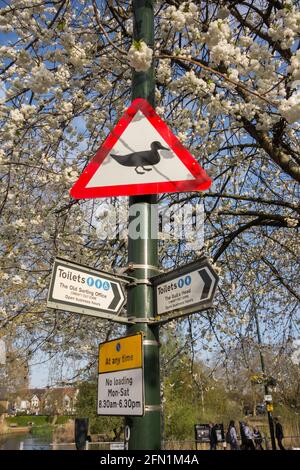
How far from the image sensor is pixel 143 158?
7.22 feet

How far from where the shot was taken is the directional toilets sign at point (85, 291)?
6.22ft

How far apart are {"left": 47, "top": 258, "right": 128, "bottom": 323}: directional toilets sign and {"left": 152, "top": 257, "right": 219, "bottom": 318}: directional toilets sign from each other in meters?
0.19

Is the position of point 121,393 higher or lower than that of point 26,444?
higher

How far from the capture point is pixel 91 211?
5340 mm

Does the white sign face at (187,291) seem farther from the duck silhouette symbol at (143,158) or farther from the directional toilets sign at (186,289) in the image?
the duck silhouette symbol at (143,158)

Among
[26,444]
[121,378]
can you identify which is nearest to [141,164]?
[121,378]

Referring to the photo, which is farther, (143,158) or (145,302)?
(143,158)

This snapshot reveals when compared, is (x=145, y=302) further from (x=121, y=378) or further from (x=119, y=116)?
(x=119, y=116)

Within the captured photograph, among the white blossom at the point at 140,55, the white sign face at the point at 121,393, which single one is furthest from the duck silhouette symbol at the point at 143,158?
the white sign face at the point at 121,393

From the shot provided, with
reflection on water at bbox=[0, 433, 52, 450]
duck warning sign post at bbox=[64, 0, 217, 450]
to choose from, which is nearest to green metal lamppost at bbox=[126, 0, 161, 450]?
duck warning sign post at bbox=[64, 0, 217, 450]

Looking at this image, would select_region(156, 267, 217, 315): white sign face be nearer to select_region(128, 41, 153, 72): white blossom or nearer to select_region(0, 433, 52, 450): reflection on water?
select_region(128, 41, 153, 72): white blossom

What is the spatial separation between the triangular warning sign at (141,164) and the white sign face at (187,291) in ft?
1.47

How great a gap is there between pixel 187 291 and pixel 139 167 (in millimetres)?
696

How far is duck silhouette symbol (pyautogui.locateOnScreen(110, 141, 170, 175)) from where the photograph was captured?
2188 millimetres
